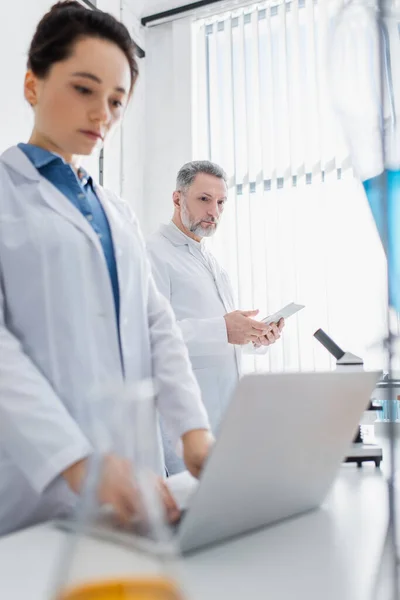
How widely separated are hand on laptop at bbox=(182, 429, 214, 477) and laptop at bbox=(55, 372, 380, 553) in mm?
106

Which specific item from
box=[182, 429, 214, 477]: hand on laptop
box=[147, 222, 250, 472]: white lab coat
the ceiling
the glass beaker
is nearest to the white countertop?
the glass beaker

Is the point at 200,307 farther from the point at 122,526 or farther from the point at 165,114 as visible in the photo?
the point at 165,114

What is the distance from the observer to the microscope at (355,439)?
1.15 meters

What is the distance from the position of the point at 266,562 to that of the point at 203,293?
1.47 m

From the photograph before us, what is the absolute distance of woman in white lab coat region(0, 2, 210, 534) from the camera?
0.82 meters

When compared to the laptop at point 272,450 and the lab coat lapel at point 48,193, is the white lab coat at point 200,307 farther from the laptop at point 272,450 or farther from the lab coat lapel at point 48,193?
the laptop at point 272,450

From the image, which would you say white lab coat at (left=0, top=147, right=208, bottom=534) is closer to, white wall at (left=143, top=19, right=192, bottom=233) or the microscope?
the microscope

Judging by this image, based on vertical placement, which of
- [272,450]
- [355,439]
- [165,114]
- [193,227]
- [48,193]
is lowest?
[355,439]

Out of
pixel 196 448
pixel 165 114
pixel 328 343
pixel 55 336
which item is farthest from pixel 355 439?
pixel 165 114

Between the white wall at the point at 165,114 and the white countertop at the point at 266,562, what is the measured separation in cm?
282

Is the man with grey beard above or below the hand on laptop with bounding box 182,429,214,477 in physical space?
above

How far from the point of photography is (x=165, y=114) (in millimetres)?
3420

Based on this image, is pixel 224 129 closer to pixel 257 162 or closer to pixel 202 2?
pixel 257 162

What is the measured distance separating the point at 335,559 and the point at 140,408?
305 mm
